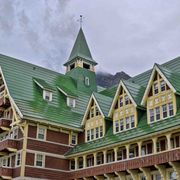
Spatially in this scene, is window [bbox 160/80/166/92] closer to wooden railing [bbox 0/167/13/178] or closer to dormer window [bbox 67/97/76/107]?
dormer window [bbox 67/97/76/107]

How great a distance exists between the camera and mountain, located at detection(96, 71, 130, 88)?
469 feet

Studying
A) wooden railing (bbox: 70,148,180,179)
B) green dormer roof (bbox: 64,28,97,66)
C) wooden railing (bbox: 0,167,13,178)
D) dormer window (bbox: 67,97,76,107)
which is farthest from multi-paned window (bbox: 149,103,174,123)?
green dormer roof (bbox: 64,28,97,66)

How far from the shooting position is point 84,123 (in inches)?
2042

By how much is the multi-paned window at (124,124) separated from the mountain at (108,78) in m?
92.2

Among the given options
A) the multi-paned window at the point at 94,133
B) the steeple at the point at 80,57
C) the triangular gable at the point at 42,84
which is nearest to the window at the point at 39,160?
the multi-paned window at the point at 94,133

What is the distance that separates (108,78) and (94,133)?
111641mm

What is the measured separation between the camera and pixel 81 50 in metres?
68.1

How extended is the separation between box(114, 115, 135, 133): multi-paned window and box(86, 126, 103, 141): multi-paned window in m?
2.82

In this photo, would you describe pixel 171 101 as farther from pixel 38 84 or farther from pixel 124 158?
pixel 38 84

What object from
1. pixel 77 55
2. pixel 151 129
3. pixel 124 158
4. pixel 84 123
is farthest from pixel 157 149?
pixel 77 55

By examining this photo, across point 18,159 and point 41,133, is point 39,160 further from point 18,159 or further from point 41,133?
point 41,133

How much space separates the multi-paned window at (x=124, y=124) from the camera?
4538cm

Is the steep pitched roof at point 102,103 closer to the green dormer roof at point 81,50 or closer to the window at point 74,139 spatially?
the window at point 74,139

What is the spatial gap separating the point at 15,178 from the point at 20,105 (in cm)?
847
